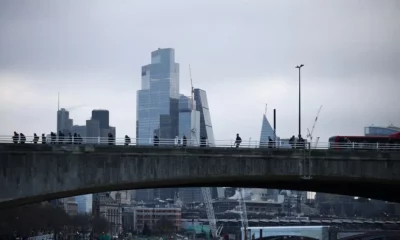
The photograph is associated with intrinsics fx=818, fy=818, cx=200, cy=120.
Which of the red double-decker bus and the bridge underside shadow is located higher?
the red double-decker bus

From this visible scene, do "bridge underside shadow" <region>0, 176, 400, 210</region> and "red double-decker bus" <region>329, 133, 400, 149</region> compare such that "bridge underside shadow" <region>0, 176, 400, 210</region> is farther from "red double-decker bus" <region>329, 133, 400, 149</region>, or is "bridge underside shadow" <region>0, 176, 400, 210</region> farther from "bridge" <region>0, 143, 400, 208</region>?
"red double-decker bus" <region>329, 133, 400, 149</region>

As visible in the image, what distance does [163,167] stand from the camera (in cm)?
8812

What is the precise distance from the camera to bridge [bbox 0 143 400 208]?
83.2m

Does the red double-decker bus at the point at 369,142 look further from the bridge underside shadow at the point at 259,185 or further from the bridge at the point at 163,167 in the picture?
the bridge underside shadow at the point at 259,185

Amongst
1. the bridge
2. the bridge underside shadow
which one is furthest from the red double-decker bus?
the bridge underside shadow

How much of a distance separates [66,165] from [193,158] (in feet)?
45.2

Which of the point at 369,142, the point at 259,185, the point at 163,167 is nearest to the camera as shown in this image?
the point at 163,167

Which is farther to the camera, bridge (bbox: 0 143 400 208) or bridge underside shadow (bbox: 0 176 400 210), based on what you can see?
bridge underside shadow (bbox: 0 176 400 210)

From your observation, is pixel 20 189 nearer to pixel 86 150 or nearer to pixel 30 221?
pixel 86 150

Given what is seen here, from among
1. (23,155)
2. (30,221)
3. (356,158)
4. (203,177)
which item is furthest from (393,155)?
(30,221)

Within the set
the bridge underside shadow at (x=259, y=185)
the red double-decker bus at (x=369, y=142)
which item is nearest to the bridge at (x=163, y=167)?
the bridge underside shadow at (x=259, y=185)

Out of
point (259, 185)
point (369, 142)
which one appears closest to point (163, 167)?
point (259, 185)

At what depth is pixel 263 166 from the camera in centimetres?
9081

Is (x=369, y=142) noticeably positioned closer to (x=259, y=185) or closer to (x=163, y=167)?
(x=259, y=185)
